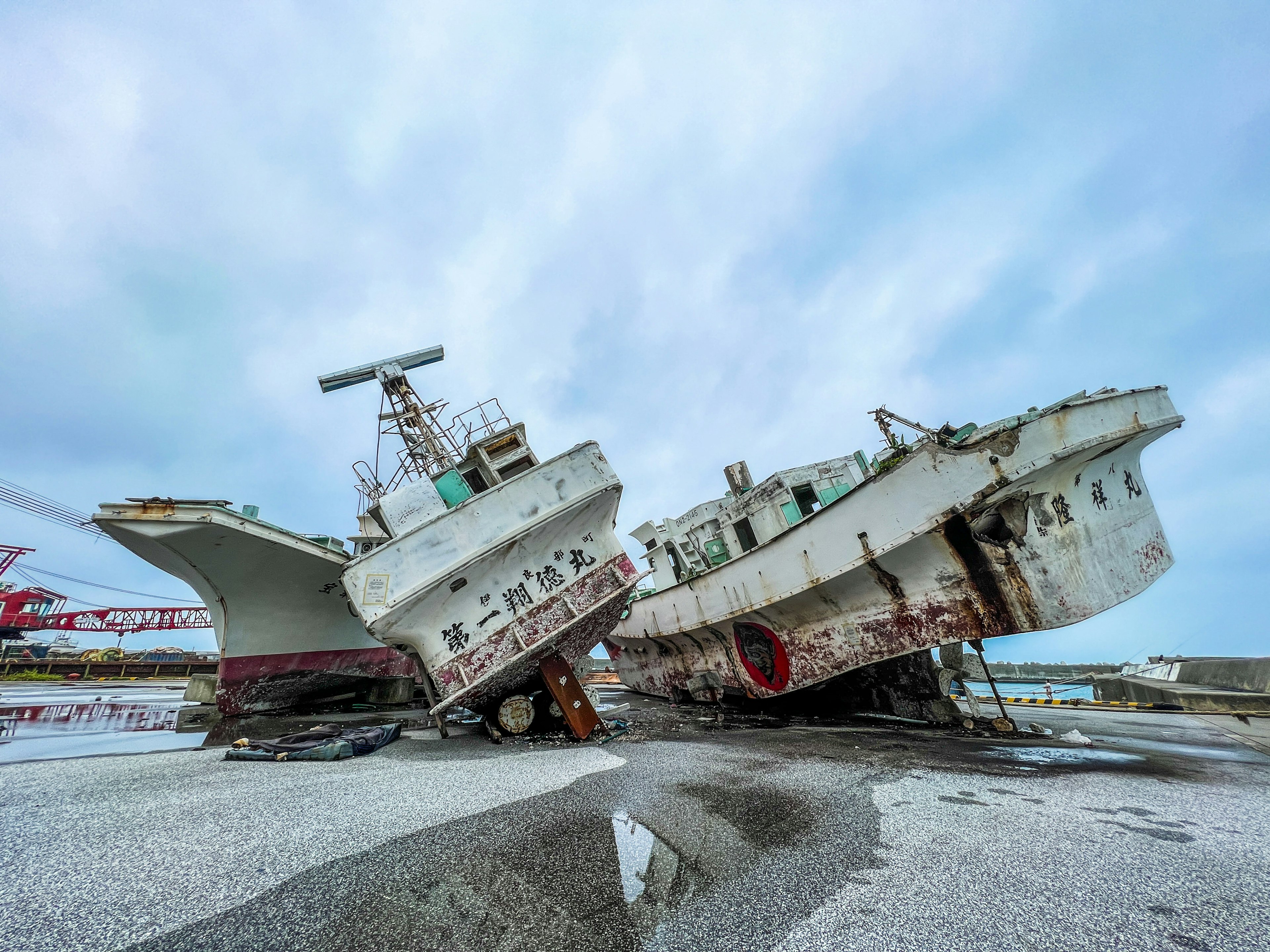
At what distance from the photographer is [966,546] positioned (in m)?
6.49

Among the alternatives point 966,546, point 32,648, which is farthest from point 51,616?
point 966,546

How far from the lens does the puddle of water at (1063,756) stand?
18.0ft

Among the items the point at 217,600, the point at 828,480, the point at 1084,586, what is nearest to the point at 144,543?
the point at 217,600

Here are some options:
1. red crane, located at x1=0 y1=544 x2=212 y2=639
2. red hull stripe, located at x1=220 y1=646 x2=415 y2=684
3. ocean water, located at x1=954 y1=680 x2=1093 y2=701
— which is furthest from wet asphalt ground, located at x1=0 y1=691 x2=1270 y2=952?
red crane, located at x1=0 y1=544 x2=212 y2=639

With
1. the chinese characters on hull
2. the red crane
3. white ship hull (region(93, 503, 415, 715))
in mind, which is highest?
the red crane

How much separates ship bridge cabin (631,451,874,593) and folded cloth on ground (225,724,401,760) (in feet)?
21.6

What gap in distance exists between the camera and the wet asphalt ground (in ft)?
7.14

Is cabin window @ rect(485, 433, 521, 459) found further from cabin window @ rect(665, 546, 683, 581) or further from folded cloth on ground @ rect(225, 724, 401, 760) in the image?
cabin window @ rect(665, 546, 683, 581)

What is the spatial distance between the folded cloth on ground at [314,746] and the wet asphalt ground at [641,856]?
32cm

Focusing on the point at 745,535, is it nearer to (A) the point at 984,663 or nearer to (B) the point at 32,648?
(A) the point at 984,663

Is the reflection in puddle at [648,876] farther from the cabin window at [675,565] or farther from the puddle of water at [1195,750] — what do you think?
the cabin window at [675,565]

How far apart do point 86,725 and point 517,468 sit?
924 centimetres

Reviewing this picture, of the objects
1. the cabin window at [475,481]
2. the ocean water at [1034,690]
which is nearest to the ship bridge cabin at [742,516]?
the cabin window at [475,481]

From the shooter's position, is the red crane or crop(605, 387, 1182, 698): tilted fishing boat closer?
crop(605, 387, 1182, 698): tilted fishing boat
